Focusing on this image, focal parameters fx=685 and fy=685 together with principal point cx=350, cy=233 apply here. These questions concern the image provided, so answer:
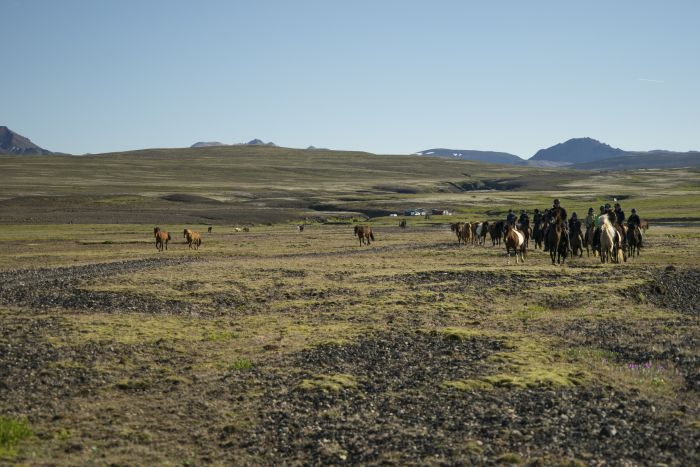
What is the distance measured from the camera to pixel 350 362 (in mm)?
15289

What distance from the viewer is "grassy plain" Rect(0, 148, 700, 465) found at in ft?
34.5

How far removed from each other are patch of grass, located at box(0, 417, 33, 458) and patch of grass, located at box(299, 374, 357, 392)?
16.1 feet

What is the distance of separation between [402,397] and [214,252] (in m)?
33.3

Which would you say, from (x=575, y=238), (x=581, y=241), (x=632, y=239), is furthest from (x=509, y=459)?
(x=632, y=239)

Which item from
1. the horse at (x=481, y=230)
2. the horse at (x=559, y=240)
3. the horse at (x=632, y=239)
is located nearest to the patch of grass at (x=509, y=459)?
the horse at (x=559, y=240)

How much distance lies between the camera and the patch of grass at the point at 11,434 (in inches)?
393

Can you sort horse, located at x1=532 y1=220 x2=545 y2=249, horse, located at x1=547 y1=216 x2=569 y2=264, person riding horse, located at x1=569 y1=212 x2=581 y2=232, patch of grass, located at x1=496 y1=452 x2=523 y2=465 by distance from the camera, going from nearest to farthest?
patch of grass, located at x1=496 y1=452 x2=523 y2=465
horse, located at x1=547 y1=216 x2=569 y2=264
person riding horse, located at x1=569 y1=212 x2=581 y2=232
horse, located at x1=532 y1=220 x2=545 y2=249

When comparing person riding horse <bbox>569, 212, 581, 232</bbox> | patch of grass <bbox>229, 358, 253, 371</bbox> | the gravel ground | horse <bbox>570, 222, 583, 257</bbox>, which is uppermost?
person riding horse <bbox>569, 212, 581, 232</bbox>

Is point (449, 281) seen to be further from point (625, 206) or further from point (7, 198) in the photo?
point (7, 198)

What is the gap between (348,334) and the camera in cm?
1798

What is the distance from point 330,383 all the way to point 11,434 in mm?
5685

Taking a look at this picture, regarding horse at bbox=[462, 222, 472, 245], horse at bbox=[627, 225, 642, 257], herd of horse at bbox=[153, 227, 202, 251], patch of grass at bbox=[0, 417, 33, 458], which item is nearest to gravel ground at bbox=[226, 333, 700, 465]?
patch of grass at bbox=[0, 417, 33, 458]

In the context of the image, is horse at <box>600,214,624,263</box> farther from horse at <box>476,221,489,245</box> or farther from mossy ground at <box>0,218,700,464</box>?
horse at <box>476,221,489,245</box>

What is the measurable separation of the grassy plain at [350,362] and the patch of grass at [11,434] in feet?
0.11
